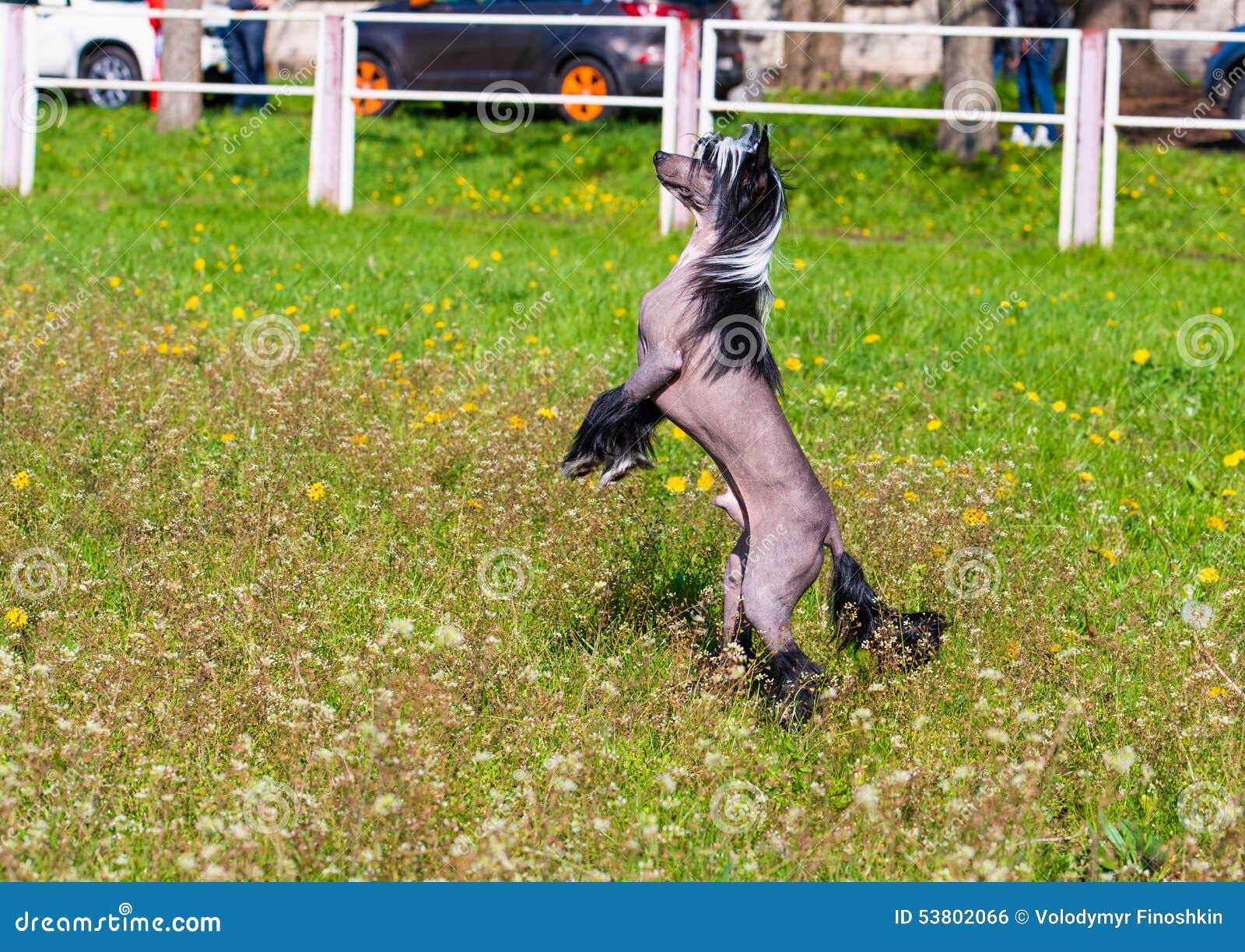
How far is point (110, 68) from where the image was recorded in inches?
714

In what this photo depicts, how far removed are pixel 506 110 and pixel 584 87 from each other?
0.90m

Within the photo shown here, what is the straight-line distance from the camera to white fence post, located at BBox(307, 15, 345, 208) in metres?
11.7

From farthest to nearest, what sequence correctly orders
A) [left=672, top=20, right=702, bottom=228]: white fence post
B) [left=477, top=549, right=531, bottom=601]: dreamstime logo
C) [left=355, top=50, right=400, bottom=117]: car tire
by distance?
[left=355, top=50, right=400, bottom=117]: car tire → [left=672, top=20, right=702, bottom=228]: white fence post → [left=477, top=549, right=531, bottom=601]: dreamstime logo

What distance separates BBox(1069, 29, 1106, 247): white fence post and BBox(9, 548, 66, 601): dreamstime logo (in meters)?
8.41

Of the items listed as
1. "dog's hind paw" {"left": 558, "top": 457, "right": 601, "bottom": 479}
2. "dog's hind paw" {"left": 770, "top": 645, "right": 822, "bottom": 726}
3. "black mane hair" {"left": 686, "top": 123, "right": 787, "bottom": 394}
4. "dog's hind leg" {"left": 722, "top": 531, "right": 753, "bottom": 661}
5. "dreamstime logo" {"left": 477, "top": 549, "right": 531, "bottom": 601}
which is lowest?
"dog's hind paw" {"left": 770, "top": 645, "right": 822, "bottom": 726}

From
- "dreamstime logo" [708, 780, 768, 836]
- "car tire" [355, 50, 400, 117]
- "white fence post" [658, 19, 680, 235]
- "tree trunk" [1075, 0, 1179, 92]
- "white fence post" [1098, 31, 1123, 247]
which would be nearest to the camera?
"dreamstime logo" [708, 780, 768, 836]

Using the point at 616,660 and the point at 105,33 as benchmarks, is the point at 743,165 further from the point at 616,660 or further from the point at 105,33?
the point at 105,33

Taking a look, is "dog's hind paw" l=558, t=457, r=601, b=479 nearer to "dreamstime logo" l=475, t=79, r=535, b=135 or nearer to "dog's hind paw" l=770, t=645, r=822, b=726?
"dog's hind paw" l=770, t=645, r=822, b=726

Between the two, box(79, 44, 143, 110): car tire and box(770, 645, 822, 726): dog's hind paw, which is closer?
box(770, 645, 822, 726): dog's hind paw

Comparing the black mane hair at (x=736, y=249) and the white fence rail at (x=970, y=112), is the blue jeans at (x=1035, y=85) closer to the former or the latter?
the white fence rail at (x=970, y=112)

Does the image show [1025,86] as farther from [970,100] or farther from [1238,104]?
[1238,104]
